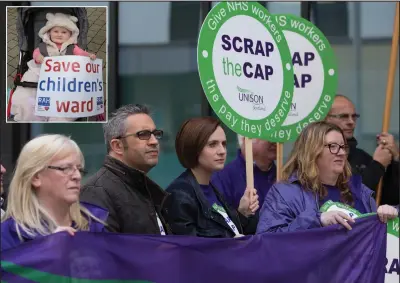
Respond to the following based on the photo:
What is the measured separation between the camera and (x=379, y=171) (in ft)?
21.5

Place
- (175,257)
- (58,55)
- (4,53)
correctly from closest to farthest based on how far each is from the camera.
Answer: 1. (175,257)
2. (58,55)
3. (4,53)

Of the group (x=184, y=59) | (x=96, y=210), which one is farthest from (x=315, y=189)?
(x=184, y=59)

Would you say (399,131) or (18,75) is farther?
(399,131)

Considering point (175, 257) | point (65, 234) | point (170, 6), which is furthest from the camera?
point (170, 6)

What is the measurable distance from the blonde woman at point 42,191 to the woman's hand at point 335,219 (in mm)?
1363

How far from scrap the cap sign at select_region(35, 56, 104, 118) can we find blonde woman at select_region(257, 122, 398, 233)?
1442 mm

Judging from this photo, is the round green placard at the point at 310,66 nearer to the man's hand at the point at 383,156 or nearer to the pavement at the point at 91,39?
the man's hand at the point at 383,156

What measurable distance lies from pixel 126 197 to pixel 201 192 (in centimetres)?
48

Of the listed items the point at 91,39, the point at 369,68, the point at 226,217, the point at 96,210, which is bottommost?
the point at 226,217

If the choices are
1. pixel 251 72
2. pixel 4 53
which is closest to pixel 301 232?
pixel 251 72

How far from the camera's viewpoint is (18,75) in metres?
6.57

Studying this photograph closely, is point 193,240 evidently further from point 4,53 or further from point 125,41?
point 125,41

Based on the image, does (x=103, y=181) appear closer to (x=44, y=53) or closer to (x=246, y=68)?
(x=246, y=68)

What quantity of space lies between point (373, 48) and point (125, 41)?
6.81ft
